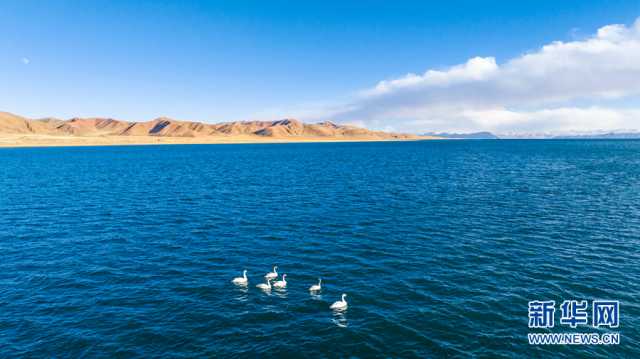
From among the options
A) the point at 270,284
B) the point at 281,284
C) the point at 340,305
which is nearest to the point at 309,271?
the point at 281,284

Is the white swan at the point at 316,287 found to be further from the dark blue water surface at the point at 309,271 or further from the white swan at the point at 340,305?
the white swan at the point at 340,305

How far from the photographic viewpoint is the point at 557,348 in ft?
76.9

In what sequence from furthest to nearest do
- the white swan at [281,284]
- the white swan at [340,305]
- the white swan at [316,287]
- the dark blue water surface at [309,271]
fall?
the white swan at [281,284] → the white swan at [316,287] → the white swan at [340,305] → the dark blue water surface at [309,271]

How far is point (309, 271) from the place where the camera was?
1390 inches

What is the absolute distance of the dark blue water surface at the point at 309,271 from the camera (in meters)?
24.0

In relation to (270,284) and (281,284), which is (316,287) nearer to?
(281,284)

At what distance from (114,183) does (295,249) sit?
7297 centimetres

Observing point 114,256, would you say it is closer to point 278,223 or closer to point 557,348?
point 278,223

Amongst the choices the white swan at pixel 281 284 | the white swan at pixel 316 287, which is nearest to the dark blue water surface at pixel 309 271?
the white swan at pixel 316 287

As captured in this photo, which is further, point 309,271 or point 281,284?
point 309,271

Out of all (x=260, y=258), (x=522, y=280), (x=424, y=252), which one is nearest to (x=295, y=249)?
(x=260, y=258)

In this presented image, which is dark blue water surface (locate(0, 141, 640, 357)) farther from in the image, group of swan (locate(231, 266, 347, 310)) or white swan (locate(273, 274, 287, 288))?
white swan (locate(273, 274, 287, 288))

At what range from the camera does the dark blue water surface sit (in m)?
24.0

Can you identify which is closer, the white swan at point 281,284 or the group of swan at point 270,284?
the group of swan at point 270,284
